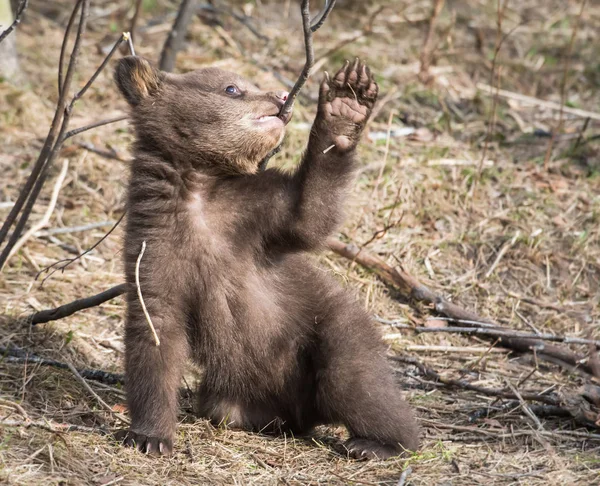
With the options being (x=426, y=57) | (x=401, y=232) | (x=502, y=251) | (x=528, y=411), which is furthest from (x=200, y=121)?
(x=426, y=57)

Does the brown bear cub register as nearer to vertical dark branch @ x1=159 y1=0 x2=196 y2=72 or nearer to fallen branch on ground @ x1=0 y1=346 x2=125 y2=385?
fallen branch on ground @ x1=0 y1=346 x2=125 y2=385

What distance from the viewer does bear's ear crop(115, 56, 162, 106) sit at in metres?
4.72

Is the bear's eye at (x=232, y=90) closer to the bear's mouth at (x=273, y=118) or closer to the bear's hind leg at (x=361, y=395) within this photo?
the bear's mouth at (x=273, y=118)

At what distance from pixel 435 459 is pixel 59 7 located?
898 cm

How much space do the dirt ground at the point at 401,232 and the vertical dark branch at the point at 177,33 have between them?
Result: 0.80 metres

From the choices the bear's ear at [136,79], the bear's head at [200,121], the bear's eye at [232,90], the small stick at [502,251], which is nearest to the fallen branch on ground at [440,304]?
the small stick at [502,251]

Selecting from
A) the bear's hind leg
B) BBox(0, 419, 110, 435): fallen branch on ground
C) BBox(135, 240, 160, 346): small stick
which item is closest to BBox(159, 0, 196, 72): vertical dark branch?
BBox(135, 240, 160, 346): small stick

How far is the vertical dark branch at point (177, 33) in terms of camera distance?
812cm

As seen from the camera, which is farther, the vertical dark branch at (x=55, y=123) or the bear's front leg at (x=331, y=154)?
the vertical dark branch at (x=55, y=123)

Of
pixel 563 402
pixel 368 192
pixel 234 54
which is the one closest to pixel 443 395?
pixel 563 402

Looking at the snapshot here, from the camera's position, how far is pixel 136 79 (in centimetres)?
473

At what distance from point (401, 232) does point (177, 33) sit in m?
A: 2.89

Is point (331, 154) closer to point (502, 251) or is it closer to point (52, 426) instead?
point (52, 426)

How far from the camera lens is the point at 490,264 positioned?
7043 mm
